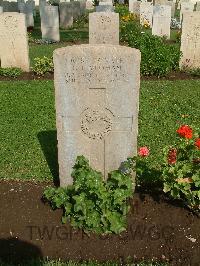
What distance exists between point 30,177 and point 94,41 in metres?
6.10

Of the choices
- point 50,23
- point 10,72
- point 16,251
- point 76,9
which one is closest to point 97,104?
point 16,251

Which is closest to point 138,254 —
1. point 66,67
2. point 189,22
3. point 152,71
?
point 66,67

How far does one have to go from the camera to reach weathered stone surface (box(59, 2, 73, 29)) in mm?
19531

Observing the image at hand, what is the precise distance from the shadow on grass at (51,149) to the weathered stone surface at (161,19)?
34.9 feet

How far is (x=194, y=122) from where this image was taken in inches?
278

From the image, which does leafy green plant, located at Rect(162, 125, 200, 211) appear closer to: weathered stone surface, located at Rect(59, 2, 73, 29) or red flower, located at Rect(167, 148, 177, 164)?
red flower, located at Rect(167, 148, 177, 164)

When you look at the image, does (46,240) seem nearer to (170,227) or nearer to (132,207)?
(132,207)

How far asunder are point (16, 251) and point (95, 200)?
0.98 m

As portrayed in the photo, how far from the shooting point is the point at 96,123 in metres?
4.23

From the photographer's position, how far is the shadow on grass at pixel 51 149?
5.33 m

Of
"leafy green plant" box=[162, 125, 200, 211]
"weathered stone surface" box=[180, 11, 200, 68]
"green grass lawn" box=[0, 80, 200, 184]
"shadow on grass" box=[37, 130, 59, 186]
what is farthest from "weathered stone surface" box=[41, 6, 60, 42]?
"leafy green plant" box=[162, 125, 200, 211]

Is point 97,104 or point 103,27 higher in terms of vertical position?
point 103,27

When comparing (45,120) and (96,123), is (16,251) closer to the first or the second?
(96,123)

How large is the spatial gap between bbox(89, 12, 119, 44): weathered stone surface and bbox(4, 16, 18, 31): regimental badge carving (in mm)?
2141
